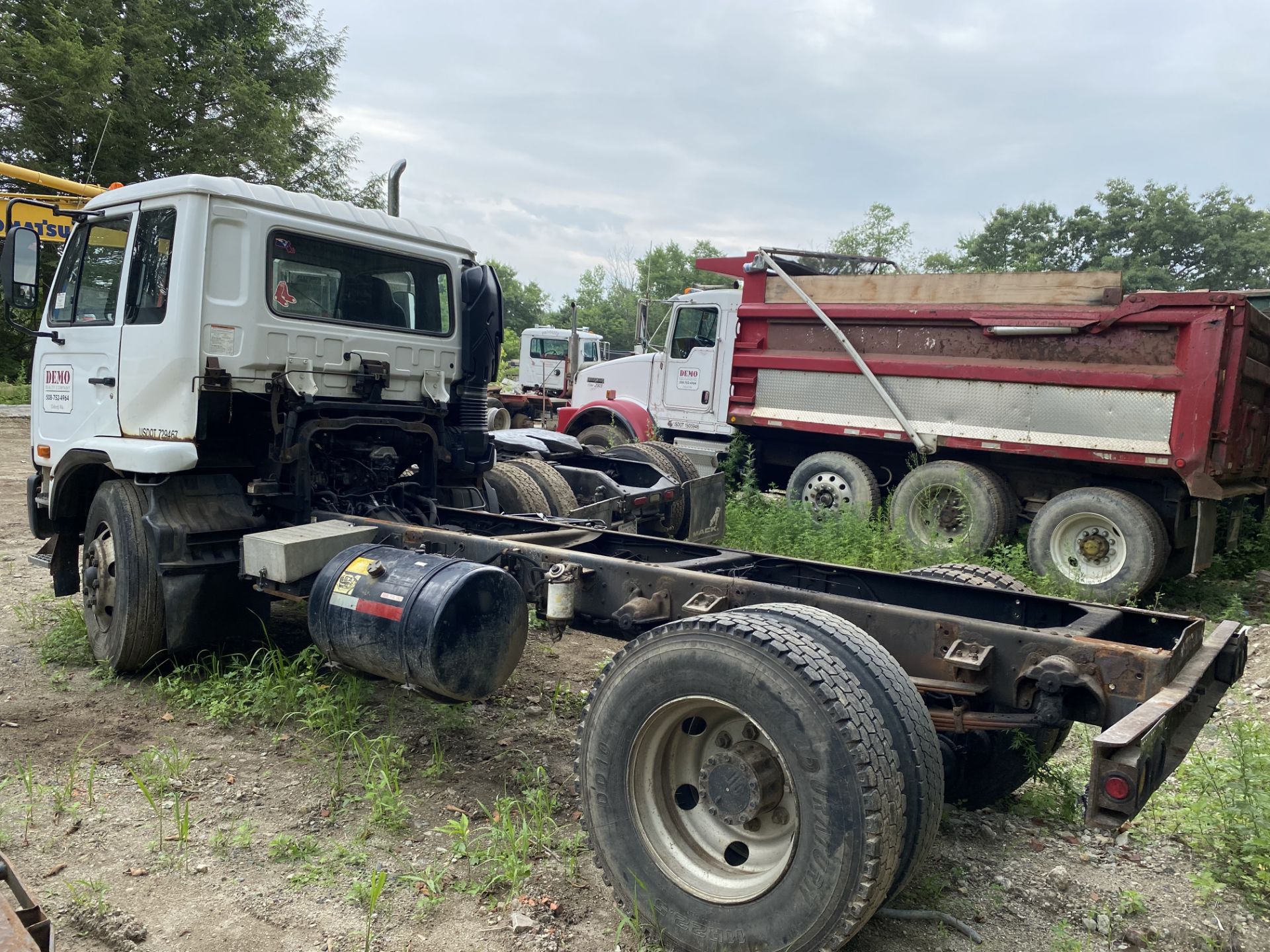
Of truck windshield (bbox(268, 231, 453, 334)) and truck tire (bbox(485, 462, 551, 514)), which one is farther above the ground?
truck windshield (bbox(268, 231, 453, 334))

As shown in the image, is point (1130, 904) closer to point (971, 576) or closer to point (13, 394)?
point (971, 576)

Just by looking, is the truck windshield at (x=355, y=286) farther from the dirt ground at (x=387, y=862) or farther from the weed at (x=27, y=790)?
the weed at (x=27, y=790)

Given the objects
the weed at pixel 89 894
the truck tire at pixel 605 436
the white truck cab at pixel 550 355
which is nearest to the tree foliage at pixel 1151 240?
the white truck cab at pixel 550 355

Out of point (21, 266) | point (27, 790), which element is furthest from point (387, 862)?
point (21, 266)

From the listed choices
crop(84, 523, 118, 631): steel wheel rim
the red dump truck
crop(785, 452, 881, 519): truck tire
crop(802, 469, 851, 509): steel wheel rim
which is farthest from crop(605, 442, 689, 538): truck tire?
crop(84, 523, 118, 631): steel wheel rim

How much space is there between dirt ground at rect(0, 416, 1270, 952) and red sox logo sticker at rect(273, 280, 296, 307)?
205 cm

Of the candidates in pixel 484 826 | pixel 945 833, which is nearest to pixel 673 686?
pixel 484 826

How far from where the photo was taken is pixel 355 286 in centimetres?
511

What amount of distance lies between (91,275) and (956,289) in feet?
21.6

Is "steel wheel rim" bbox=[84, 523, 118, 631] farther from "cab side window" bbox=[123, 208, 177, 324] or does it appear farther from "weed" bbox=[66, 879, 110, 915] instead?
"weed" bbox=[66, 879, 110, 915]

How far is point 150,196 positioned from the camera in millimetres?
4555

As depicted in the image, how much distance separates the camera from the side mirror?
480 cm

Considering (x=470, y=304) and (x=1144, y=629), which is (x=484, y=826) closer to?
(x=1144, y=629)

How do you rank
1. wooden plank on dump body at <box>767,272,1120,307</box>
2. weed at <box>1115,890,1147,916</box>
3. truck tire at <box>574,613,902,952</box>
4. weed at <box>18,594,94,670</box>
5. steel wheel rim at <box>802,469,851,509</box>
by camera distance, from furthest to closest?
steel wheel rim at <box>802,469,851,509</box> → wooden plank on dump body at <box>767,272,1120,307</box> → weed at <box>18,594,94,670</box> → weed at <box>1115,890,1147,916</box> → truck tire at <box>574,613,902,952</box>
